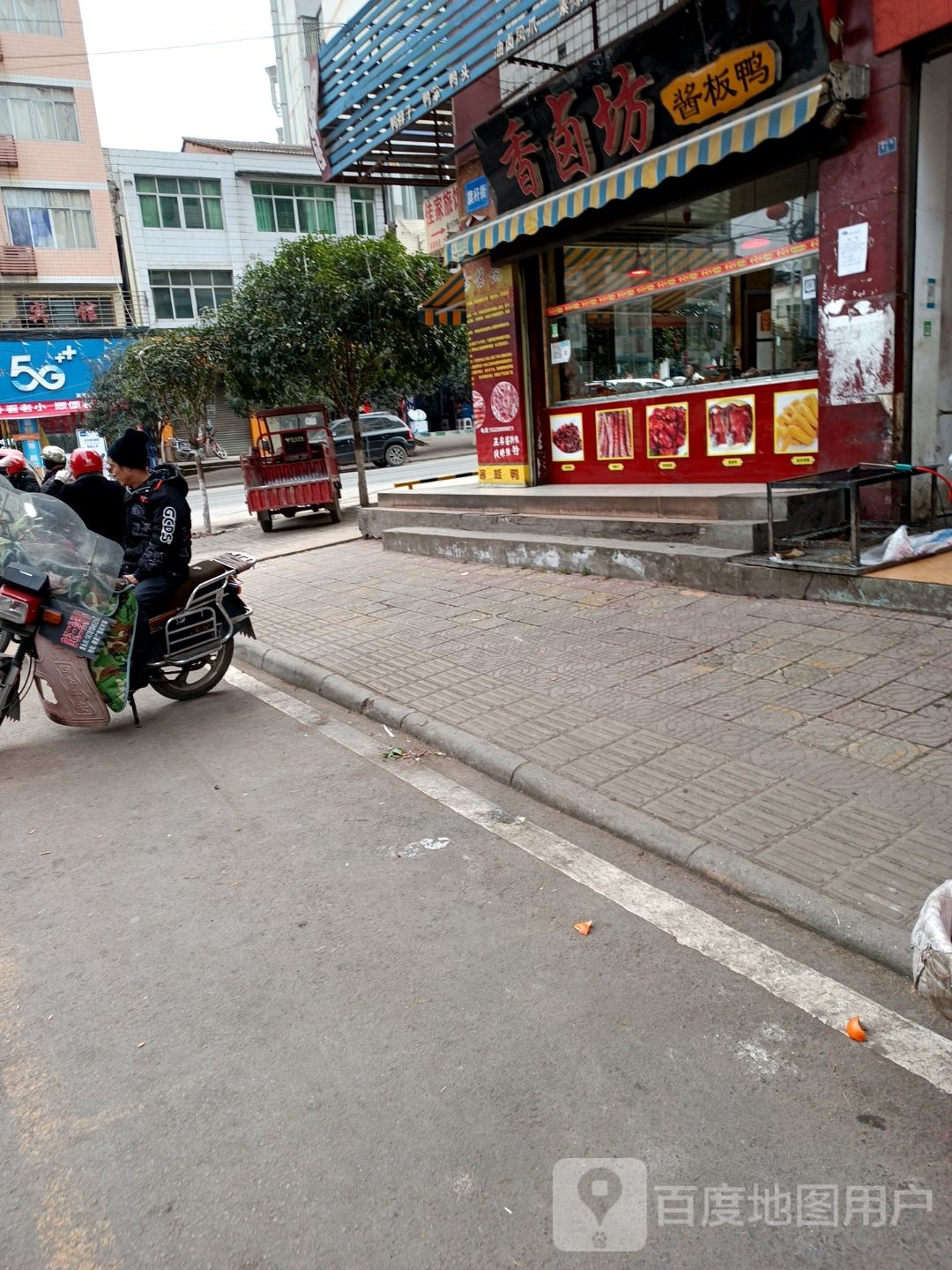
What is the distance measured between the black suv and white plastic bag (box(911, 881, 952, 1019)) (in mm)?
27372

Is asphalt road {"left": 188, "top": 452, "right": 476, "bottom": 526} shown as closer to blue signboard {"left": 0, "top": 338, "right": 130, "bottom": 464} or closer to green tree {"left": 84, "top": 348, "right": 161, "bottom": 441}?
green tree {"left": 84, "top": 348, "right": 161, "bottom": 441}

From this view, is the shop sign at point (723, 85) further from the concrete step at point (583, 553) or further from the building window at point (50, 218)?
the building window at point (50, 218)

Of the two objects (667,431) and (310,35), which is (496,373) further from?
(310,35)

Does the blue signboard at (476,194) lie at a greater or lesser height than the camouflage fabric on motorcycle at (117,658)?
greater

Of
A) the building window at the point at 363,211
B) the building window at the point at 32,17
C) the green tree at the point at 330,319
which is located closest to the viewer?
the green tree at the point at 330,319

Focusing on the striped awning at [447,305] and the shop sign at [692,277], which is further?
the striped awning at [447,305]

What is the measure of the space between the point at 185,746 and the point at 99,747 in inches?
22.2

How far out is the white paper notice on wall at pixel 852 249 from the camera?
7039mm

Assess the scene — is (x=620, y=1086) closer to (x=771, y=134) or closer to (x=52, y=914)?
(x=52, y=914)

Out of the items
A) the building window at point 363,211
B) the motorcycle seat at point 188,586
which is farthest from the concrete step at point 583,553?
the building window at point 363,211

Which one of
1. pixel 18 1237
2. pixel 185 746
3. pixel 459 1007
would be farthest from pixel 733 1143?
pixel 185 746

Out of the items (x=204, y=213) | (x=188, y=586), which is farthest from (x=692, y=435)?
(x=204, y=213)

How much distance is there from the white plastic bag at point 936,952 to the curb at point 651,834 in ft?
2.41

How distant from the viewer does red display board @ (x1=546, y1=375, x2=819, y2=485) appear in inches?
329
